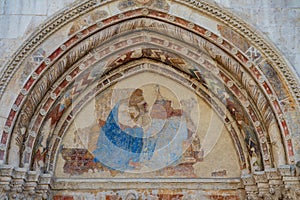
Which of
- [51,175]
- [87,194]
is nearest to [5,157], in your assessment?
[51,175]

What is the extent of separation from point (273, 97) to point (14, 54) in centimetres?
401

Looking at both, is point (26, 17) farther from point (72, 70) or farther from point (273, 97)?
point (273, 97)

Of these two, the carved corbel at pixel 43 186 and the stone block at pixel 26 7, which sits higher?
the stone block at pixel 26 7

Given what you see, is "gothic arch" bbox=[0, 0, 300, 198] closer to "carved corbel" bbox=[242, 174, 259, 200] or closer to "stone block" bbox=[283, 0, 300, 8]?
"carved corbel" bbox=[242, 174, 259, 200]

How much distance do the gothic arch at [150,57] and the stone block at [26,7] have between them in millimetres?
321

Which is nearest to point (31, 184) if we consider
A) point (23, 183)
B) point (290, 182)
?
point (23, 183)

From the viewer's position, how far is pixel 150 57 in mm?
9555

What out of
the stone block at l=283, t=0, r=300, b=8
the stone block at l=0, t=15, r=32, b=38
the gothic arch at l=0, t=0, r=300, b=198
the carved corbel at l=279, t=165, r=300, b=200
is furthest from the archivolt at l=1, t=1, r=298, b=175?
the stone block at l=283, t=0, r=300, b=8

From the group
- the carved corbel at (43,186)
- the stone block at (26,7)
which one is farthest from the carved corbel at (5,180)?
the stone block at (26,7)

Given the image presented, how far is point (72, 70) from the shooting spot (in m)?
9.05

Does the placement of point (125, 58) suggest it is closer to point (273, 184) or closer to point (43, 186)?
point (43, 186)

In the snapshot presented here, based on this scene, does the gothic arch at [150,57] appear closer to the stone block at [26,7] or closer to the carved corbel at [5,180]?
the carved corbel at [5,180]

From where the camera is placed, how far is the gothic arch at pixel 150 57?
8.36 meters

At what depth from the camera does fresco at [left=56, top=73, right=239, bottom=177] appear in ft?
30.0
